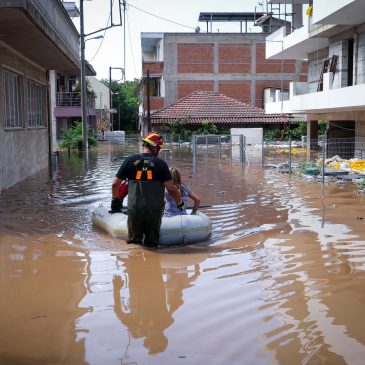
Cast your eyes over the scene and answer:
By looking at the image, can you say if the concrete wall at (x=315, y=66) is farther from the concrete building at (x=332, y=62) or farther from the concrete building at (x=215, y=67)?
the concrete building at (x=215, y=67)

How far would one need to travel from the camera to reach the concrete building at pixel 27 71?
1265 centimetres

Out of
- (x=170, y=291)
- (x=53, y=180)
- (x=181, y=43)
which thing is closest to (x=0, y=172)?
(x=53, y=180)

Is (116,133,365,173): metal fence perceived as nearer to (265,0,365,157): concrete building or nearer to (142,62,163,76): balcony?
(265,0,365,157): concrete building

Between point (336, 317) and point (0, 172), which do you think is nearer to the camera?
point (336, 317)

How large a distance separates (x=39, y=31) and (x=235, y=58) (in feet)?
146

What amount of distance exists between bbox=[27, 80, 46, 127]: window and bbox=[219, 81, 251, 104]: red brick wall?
110 feet

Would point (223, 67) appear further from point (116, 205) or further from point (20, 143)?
point (116, 205)

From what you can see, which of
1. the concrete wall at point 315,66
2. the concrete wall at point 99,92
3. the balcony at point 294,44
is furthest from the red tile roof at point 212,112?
the concrete wall at point 99,92

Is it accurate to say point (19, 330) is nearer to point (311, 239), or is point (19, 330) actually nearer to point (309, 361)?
point (309, 361)

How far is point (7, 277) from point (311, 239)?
465 centimetres

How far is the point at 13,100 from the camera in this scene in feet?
57.7

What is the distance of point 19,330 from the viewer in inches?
208

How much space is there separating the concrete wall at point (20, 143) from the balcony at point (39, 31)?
0.36 m

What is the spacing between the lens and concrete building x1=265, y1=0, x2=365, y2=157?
21297mm
